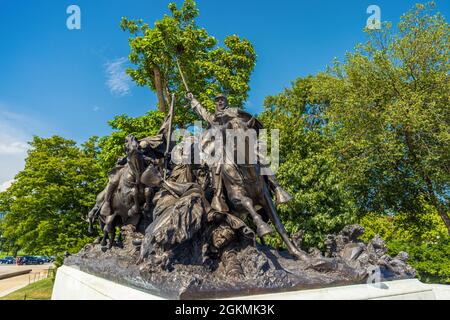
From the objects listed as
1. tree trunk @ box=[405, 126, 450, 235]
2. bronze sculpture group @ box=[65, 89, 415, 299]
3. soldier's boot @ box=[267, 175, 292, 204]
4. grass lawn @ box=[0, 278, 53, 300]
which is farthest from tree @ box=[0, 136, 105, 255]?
tree trunk @ box=[405, 126, 450, 235]

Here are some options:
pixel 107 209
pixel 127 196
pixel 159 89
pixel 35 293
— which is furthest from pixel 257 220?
pixel 35 293

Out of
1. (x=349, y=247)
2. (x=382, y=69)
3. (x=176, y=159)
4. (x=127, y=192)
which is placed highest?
(x=382, y=69)

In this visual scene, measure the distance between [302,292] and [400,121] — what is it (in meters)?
11.1

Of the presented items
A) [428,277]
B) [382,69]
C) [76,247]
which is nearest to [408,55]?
[382,69]

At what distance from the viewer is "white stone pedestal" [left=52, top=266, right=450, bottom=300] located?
14.7 feet

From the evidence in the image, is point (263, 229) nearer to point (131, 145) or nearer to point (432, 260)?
point (131, 145)

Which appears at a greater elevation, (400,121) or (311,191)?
(400,121)

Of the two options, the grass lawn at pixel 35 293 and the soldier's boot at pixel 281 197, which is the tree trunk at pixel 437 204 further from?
the grass lawn at pixel 35 293

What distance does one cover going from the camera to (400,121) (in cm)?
1376

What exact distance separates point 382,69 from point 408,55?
3.55ft

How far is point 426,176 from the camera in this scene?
14211 millimetres

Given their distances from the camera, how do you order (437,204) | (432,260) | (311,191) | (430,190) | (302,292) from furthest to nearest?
(430,190) < (437,204) < (311,191) < (432,260) < (302,292)

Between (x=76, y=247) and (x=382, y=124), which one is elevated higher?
(x=382, y=124)
